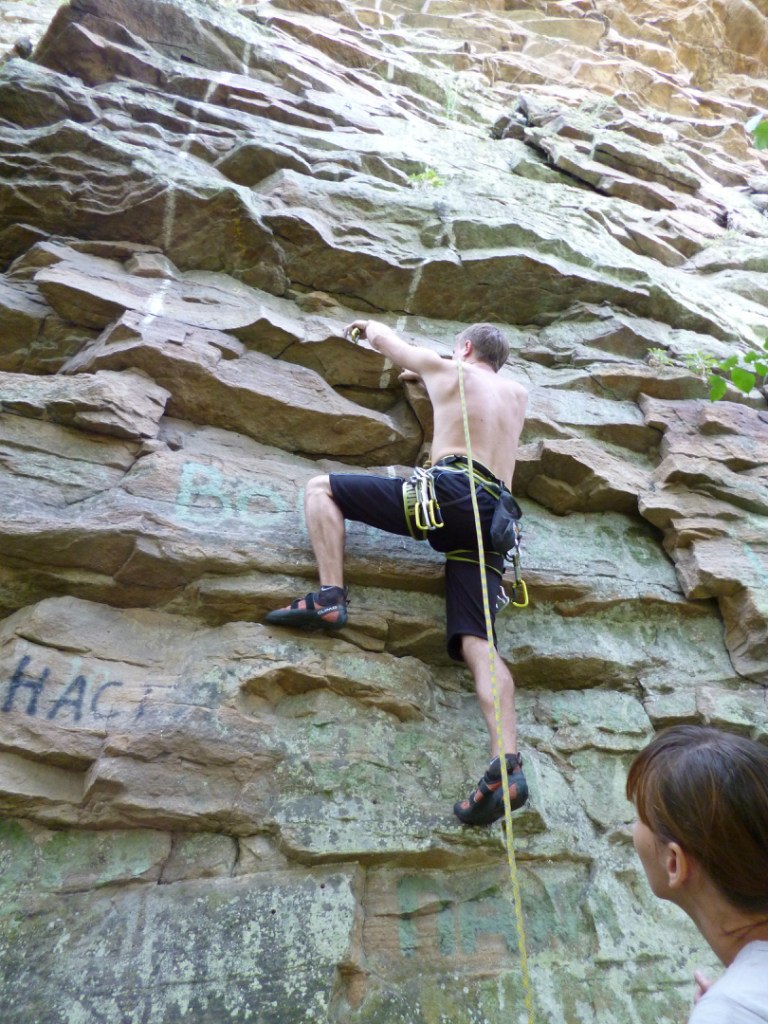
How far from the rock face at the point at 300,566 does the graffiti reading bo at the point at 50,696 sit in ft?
0.08

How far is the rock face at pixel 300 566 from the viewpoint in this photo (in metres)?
2.75

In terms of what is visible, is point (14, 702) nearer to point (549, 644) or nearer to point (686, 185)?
point (549, 644)

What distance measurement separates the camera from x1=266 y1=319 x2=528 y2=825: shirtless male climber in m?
3.16

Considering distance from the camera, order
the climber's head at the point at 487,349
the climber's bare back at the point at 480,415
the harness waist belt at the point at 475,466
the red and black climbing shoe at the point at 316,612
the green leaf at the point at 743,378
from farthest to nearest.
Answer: the climber's head at the point at 487,349 → the climber's bare back at the point at 480,415 → the harness waist belt at the point at 475,466 → the red and black climbing shoe at the point at 316,612 → the green leaf at the point at 743,378

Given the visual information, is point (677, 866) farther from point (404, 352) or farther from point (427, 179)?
point (427, 179)

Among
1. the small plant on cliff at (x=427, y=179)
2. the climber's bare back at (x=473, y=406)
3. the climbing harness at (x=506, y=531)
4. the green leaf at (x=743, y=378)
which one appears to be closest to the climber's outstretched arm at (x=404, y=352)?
the climber's bare back at (x=473, y=406)

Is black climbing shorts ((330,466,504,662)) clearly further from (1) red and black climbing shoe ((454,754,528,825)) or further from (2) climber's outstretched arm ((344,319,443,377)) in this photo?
(2) climber's outstretched arm ((344,319,443,377))

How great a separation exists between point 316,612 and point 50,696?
124 cm

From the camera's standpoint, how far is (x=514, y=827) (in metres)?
3.23

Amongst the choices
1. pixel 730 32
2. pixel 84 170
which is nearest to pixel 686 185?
pixel 84 170

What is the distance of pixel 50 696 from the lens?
307 cm

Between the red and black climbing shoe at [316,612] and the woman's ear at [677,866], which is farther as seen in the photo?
the red and black climbing shoe at [316,612]

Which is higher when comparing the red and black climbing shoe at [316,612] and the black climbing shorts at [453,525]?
the black climbing shorts at [453,525]

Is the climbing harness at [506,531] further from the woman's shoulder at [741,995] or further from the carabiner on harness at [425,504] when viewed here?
the woman's shoulder at [741,995]
